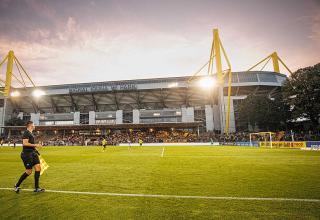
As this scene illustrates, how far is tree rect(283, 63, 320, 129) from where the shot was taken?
37.4 meters

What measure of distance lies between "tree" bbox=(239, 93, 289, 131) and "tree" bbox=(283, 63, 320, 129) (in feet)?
24.4

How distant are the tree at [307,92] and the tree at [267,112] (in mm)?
7423

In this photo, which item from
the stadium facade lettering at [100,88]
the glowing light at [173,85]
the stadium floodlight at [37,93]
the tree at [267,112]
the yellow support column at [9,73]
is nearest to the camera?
the tree at [267,112]

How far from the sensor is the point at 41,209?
4.46m

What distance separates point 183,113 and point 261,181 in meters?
56.9

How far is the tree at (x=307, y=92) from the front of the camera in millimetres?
37441

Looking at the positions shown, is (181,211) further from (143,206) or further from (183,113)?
(183,113)

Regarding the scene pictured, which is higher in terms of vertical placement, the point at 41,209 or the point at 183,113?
the point at 183,113

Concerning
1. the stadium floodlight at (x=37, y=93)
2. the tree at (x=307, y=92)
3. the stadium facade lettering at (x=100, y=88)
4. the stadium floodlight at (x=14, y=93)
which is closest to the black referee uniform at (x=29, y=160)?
the tree at (x=307, y=92)

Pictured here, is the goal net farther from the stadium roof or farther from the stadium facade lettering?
the stadium facade lettering

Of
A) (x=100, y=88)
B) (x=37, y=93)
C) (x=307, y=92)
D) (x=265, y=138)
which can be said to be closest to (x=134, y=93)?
(x=100, y=88)

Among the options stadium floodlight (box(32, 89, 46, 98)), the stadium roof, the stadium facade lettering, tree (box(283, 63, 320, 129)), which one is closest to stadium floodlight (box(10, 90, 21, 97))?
the stadium roof

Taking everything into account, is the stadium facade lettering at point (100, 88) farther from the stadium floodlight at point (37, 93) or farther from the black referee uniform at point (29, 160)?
the black referee uniform at point (29, 160)

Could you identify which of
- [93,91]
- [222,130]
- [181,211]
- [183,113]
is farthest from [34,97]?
[181,211]
